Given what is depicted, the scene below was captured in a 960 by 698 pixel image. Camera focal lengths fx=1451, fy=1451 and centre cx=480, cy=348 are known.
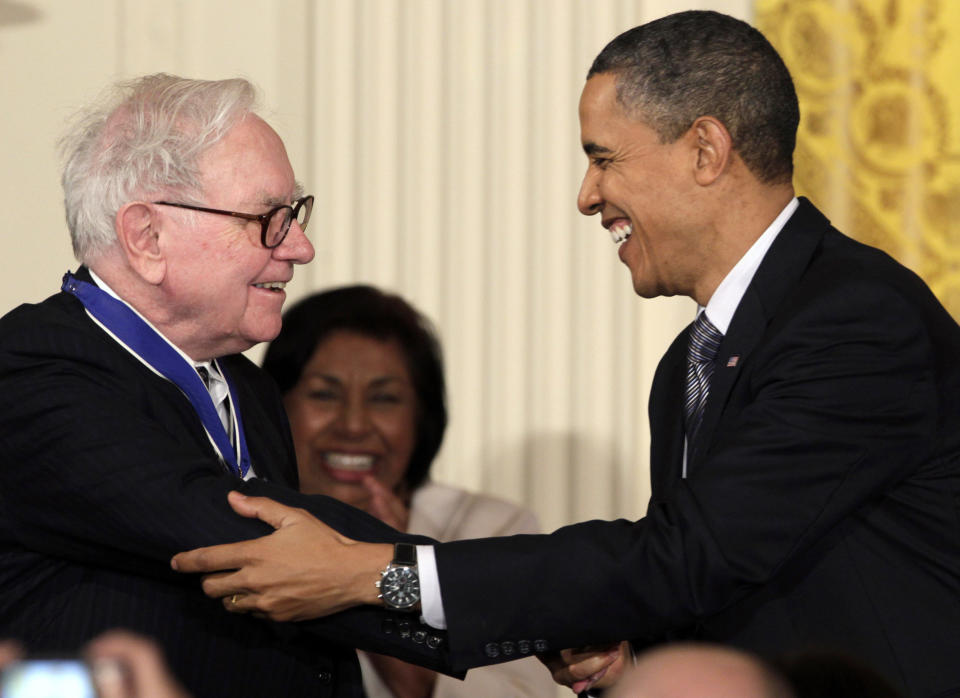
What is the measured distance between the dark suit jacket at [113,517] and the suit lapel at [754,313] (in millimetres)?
562

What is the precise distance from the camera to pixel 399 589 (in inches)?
85.8

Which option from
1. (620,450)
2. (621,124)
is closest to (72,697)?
(621,124)

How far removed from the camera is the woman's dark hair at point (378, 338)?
12.0 ft

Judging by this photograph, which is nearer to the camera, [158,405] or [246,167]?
[158,405]

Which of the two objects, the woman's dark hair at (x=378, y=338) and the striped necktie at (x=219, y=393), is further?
the woman's dark hair at (x=378, y=338)

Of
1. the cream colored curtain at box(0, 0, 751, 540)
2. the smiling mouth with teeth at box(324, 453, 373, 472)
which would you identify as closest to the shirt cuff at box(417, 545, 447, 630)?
the smiling mouth with teeth at box(324, 453, 373, 472)

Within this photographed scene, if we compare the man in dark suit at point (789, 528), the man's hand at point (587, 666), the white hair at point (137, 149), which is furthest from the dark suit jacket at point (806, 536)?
the white hair at point (137, 149)

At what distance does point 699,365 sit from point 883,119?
1945 mm

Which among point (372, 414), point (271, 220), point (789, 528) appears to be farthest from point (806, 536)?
point (372, 414)

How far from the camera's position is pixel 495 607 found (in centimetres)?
218

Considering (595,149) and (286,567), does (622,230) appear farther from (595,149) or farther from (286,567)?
(286,567)

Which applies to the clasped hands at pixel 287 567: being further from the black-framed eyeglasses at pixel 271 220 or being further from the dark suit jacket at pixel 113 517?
the black-framed eyeglasses at pixel 271 220

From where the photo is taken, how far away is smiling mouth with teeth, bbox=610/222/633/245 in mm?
2613

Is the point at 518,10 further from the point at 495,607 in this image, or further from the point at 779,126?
the point at 495,607
